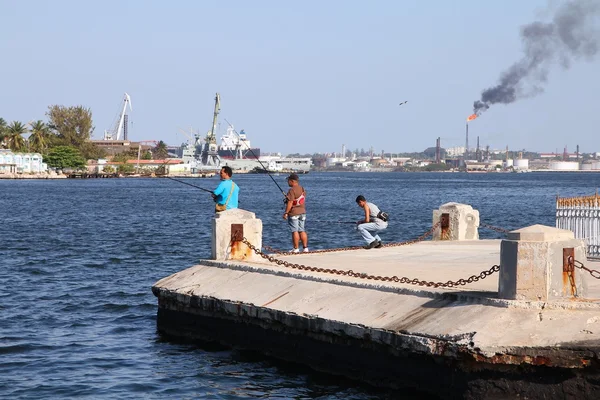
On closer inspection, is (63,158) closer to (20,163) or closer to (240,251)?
(20,163)

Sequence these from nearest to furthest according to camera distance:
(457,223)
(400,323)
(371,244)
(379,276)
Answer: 1. (400,323)
2. (379,276)
3. (371,244)
4. (457,223)

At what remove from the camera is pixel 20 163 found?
16988 cm

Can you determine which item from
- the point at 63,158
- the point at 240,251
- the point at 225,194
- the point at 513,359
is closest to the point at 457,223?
the point at 225,194

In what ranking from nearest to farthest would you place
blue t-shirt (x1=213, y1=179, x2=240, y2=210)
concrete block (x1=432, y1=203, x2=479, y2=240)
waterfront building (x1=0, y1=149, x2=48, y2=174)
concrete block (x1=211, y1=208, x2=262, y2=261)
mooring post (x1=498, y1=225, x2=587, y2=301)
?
mooring post (x1=498, y1=225, x2=587, y2=301), concrete block (x1=211, y1=208, x2=262, y2=261), blue t-shirt (x1=213, y1=179, x2=240, y2=210), concrete block (x1=432, y1=203, x2=479, y2=240), waterfront building (x1=0, y1=149, x2=48, y2=174)

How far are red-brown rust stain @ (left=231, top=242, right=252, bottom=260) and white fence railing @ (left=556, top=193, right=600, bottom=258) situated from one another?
18.1 feet

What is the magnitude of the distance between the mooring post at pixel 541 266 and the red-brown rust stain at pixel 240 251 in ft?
19.9

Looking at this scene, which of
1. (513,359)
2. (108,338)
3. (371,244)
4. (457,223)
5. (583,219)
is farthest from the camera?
(457,223)

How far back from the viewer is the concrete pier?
1120 cm

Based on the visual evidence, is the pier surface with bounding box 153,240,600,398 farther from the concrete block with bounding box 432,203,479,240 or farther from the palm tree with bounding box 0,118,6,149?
the palm tree with bounding box 0,118,6,149

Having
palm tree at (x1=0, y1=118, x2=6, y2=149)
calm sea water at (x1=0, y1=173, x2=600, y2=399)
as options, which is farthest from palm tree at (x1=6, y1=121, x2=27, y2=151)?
calm sea water at (x1=0, y1=173, x2=600, y2=399)

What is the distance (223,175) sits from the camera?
18250mm

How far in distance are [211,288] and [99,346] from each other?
2033mm

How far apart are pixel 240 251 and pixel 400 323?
16.9 ft

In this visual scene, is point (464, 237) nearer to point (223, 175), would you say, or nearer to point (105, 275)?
point (223, 175)
